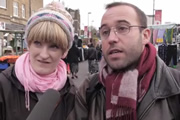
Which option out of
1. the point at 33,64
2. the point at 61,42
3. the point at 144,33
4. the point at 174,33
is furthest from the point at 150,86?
the point at 174,33

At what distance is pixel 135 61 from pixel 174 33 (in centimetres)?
1074

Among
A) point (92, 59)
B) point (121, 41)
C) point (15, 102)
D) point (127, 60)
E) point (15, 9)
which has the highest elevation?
point (15, 9)

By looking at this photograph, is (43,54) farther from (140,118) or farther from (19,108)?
(140,118)

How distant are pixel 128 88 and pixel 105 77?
220 millimetres

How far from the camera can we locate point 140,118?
53.9 inches

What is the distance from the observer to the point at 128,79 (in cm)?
146

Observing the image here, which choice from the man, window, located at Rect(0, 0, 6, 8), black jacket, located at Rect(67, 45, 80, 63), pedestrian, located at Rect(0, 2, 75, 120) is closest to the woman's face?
pedestrian, located at Rect(0, 2, 75, 120)

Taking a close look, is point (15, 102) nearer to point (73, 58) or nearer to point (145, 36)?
point (145, 36)

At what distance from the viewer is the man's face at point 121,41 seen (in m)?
1.52

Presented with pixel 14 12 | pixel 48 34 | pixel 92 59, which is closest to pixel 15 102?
pixel 48 34

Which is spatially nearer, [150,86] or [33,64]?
[150,86]

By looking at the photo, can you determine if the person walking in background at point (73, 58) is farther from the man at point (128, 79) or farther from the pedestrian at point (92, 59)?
the man at point (128, 79)

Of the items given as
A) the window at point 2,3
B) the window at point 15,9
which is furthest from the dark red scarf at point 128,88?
the window at point 15,9

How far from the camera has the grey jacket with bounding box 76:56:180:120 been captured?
135 centimetres
